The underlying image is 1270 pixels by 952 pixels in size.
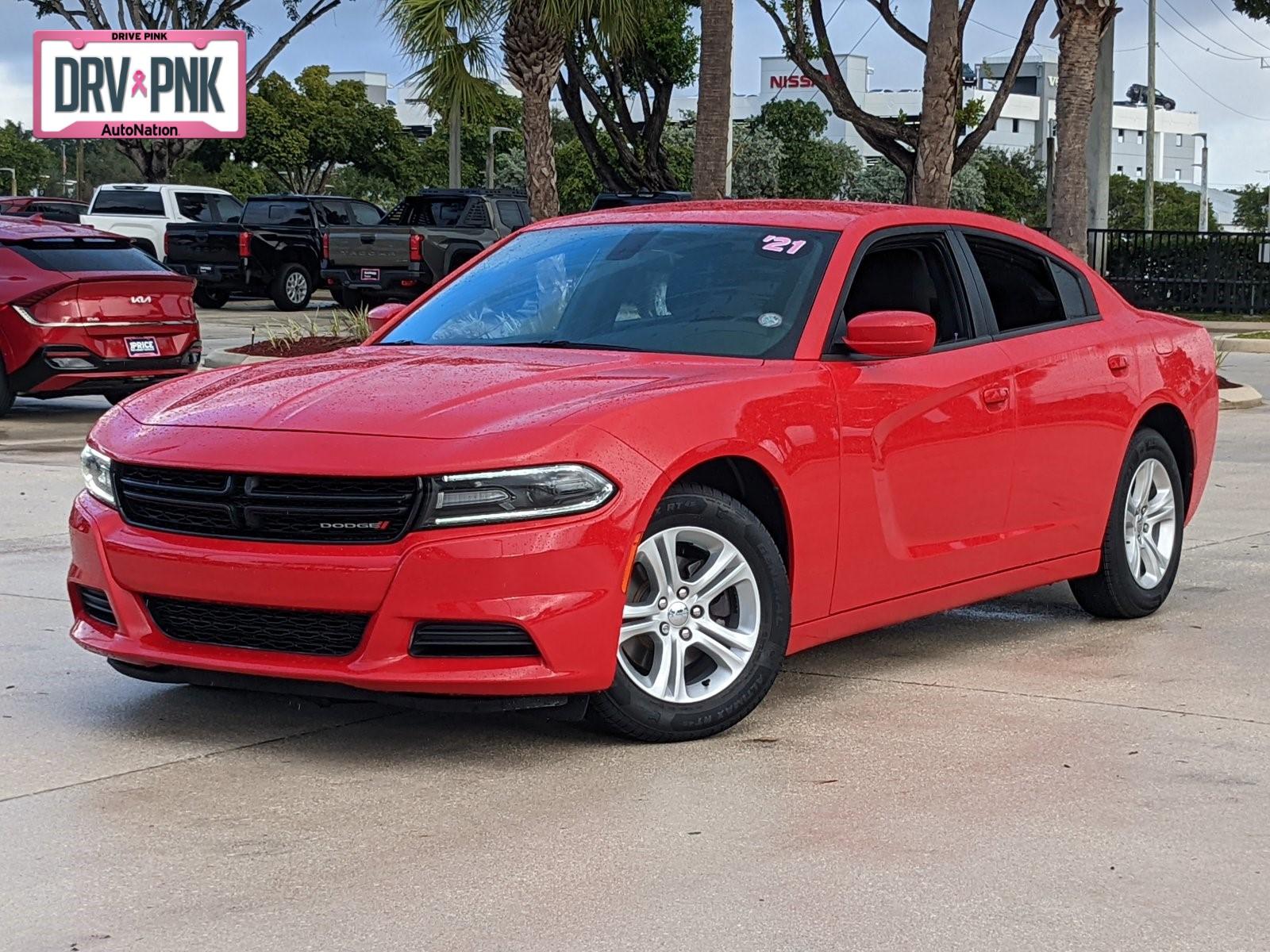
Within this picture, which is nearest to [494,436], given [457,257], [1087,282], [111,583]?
[111,583]

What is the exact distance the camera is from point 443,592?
517 centimetres

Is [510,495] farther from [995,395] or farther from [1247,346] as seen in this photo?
[1247,346]

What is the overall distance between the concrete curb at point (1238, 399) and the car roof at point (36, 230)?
400 inches

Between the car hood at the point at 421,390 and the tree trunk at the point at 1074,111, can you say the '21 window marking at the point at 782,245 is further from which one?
the tree trunk at the point at 1074,111

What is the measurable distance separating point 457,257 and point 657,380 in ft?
76.9

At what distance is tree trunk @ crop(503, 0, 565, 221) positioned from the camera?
24.4 meters

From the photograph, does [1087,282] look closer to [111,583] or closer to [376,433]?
[376,433]

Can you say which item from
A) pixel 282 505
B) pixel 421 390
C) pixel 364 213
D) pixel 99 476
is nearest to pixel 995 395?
pixel 421 390

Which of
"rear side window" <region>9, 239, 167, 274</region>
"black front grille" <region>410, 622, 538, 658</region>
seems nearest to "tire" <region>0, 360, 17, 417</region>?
"rear side window" <region>9, 239, 167, 274</region>

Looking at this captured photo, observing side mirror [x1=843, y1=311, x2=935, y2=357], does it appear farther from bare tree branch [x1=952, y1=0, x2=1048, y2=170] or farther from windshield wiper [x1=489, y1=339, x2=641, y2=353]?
bare tree branch [x1=952, y1=0, x2=1048, y2=170]

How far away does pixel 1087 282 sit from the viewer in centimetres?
775

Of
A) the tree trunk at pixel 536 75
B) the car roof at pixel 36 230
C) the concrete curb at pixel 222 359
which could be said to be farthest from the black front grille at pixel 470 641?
the tree trunk at pixel 536 75

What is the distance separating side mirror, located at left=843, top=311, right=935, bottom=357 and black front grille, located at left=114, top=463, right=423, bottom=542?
5.44 feet

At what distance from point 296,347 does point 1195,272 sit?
17890mm
